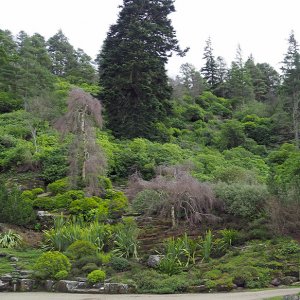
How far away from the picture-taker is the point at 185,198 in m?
16.9

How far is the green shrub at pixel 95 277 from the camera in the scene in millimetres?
12055

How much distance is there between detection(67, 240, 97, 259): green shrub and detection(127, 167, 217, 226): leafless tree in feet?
13.8

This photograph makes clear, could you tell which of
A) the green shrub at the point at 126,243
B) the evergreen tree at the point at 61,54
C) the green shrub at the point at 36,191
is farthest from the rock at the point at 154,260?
the evergreen tree at the point at 61,54

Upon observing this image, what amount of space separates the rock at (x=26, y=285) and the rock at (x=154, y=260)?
3646 millimetres

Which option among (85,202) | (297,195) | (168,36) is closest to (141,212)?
(85,202)

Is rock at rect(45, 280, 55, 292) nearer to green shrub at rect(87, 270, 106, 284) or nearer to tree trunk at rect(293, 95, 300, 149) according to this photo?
green shrub at rect(87, 270, 106, 284)

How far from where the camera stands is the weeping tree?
1972 centimetres

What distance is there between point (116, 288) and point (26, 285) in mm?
2691

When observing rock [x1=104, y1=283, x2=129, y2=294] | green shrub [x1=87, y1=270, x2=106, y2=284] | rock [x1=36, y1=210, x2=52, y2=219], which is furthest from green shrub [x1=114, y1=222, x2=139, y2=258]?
rock [x1=36, y1=210, x2=52, y2=219]

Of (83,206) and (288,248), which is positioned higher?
(83,206)

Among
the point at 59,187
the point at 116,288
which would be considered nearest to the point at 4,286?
the point at 116,288

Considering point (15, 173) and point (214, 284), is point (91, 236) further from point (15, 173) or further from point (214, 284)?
point (15, 173)

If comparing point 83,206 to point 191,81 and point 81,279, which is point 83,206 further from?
point 191,81

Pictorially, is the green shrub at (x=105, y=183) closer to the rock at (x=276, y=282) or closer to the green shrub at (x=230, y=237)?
the green shrub at (x=230, y=237)
